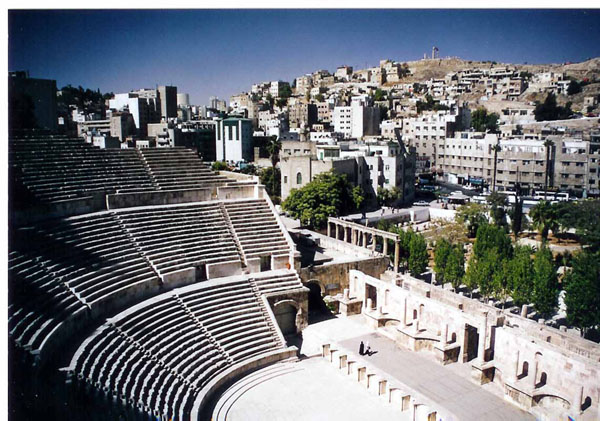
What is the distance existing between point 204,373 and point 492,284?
17662 millimetres

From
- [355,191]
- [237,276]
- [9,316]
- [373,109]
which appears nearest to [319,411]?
[237,276]

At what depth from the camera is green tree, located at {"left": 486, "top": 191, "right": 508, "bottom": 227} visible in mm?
46594

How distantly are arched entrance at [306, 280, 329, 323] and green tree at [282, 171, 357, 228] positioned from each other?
1596cm

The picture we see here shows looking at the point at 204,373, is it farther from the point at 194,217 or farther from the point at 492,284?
the point at 492,284

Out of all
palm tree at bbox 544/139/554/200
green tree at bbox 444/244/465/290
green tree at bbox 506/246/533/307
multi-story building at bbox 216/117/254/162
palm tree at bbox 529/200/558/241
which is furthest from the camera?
multi-story building at bbox 216/117/254/162

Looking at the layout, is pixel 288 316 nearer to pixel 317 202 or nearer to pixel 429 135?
pixel 317 202

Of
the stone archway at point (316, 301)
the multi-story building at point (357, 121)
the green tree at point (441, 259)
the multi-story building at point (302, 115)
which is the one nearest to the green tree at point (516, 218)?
the green tree at point (441, 259)

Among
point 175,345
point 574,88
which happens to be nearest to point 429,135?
point 574,88

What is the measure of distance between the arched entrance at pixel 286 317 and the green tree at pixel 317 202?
61.4 ft

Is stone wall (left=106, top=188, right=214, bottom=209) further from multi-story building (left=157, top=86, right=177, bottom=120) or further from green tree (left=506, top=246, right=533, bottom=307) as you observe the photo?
multi-story building (left=157, top=86, right=177, bottom=120)

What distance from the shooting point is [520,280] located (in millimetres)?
28188

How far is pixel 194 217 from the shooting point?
26.1m

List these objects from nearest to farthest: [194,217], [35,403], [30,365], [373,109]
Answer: [35,403] < [30,365] < [194,217] < [373,109]

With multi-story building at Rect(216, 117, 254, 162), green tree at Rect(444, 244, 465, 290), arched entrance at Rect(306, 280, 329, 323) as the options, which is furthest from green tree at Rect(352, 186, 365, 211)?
multi-story building at Rect(216, 117, 254, 162)
